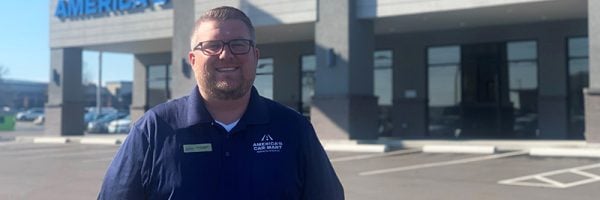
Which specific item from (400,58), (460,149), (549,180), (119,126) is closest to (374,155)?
(460,149)

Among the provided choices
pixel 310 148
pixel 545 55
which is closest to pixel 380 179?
pixel 310 148

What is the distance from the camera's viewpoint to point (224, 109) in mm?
2453

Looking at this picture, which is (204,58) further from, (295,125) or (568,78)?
(568,78)

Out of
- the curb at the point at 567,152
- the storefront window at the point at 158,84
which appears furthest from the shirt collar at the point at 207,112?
the storefront window at the point at 158,84

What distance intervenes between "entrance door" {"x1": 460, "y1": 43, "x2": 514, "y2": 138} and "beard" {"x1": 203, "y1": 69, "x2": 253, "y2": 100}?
22523 mm

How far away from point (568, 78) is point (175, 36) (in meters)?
13.9

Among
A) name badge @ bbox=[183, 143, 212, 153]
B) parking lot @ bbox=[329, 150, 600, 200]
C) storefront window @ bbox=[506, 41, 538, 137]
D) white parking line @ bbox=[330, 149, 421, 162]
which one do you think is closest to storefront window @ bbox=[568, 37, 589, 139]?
storefront window @ bbox=[506, 41, 538, 137]

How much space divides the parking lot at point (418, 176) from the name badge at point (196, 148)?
7.35 m

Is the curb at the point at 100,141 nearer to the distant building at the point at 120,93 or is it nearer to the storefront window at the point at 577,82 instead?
the storefront window at the point at 577,82

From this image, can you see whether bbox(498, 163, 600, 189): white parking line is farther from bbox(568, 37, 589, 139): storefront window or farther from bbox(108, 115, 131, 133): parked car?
bbox(108, 115, 131, 133): parked car

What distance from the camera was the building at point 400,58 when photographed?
20469mm

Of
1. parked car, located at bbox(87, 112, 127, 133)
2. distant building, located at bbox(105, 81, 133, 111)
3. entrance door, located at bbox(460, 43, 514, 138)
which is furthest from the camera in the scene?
distant building, located at bbox(105, 81, 133, 111)

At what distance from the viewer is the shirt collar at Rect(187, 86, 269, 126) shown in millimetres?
2379

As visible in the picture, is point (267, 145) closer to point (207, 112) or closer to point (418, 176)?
point (207, 112)
